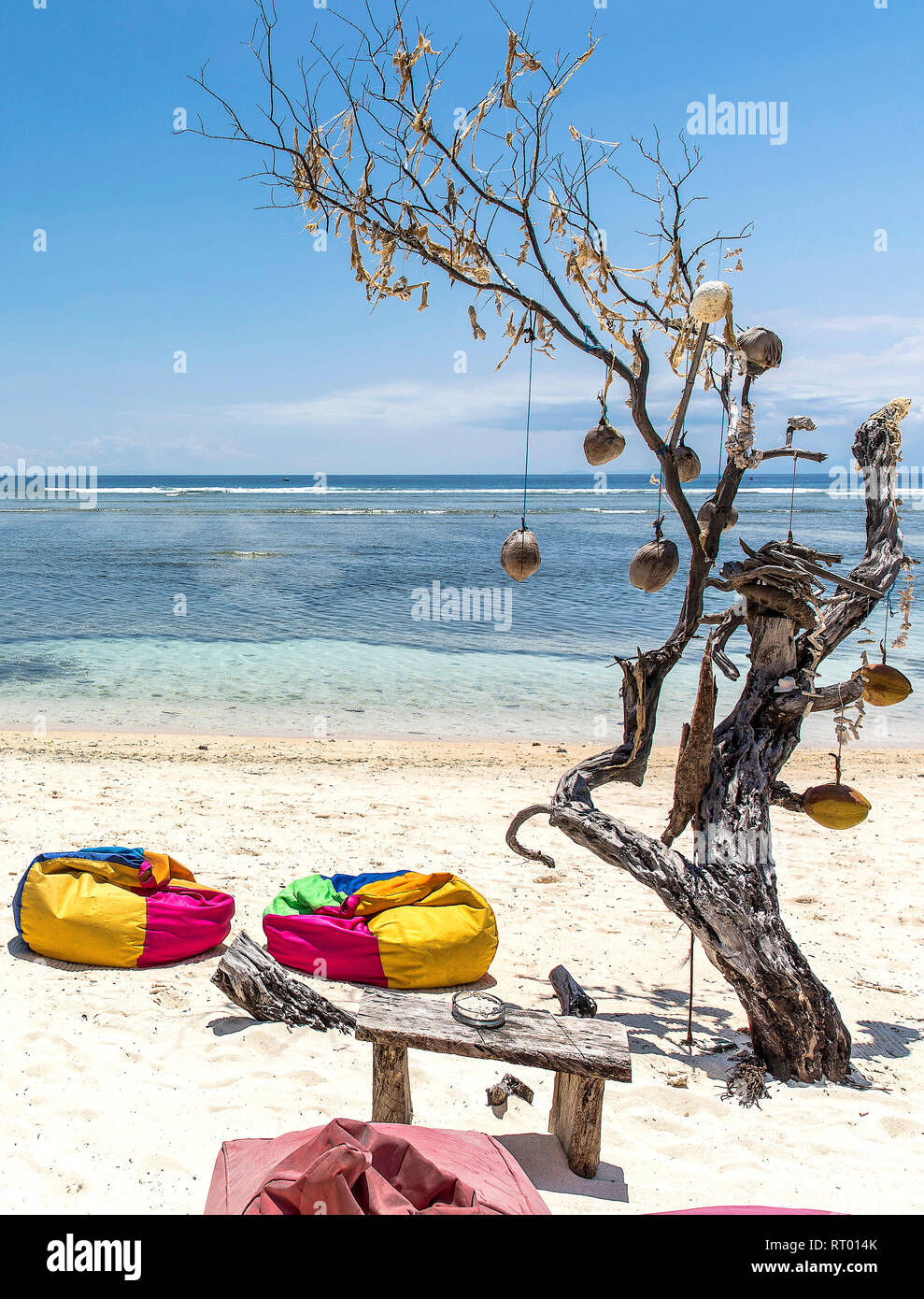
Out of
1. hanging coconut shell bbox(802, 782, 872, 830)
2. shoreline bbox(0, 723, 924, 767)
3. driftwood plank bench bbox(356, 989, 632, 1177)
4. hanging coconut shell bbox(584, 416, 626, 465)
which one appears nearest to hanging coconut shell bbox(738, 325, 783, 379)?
hanging coconut shell bbox(584, 416, 626, 465)

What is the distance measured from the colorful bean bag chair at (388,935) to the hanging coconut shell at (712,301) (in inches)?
127

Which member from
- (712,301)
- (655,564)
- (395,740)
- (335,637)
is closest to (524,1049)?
(655,564)

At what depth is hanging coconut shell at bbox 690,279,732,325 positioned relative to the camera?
3.34 metres

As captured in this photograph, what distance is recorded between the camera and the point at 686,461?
4.19 metres

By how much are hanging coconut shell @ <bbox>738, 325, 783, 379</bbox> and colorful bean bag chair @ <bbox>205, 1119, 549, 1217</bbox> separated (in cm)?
319

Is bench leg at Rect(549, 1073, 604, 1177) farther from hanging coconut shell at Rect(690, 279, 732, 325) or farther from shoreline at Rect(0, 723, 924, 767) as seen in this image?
shoreline at Rect(0, 723, 924, 767)

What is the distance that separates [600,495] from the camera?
9081 cm

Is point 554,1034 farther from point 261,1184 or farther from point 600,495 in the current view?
point 600,495

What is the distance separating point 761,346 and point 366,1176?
3341mm

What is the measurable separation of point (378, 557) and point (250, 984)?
99.1 ft

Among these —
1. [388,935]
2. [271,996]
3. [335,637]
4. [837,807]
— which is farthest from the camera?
[335,637]

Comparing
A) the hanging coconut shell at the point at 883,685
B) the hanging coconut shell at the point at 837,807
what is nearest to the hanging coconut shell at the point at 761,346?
the hanging coconut shell at the point at 883,685

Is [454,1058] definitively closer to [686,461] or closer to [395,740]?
[686,461]
